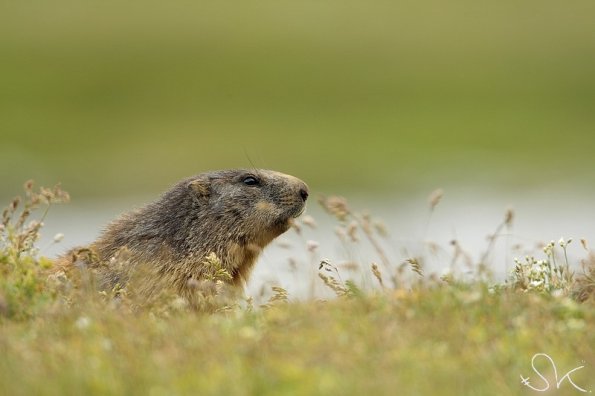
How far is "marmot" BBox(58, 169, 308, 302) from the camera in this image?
1128cm

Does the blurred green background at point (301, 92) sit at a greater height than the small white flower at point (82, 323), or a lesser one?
lesser

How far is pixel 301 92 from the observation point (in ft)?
158

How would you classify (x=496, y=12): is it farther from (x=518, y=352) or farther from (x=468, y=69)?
(x=518, y=352)

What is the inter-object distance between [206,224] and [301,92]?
3663 cm

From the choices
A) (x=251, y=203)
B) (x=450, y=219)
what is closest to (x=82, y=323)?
(x=251, y=203)

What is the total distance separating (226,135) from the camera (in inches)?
1704

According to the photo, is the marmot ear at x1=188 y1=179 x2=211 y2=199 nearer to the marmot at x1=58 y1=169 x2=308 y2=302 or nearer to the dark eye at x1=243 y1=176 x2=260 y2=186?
the marmot at x1=58 y1=169 x2=308 y2=302

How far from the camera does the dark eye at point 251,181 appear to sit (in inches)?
494

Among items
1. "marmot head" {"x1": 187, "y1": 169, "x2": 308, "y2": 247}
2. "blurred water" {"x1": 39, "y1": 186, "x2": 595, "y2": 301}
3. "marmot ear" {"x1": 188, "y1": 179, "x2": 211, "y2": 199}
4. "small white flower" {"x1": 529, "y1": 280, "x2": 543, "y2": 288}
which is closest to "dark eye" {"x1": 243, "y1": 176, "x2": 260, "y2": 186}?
"marmot head" {"x1": 187, "y1": 169, "x2": 308, "y2": 247}

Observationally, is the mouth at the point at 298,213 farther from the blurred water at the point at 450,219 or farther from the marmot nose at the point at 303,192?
the blurred water at the point at 450,219

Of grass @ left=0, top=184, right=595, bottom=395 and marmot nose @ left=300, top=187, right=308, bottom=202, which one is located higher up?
grass @ left=0, top=184, right=595, bottom=395

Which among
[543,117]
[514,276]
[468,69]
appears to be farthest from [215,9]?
[514,276]

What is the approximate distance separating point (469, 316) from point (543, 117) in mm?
38673

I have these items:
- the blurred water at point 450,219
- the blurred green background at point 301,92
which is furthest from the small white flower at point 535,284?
the blurred green background at point 301,92
